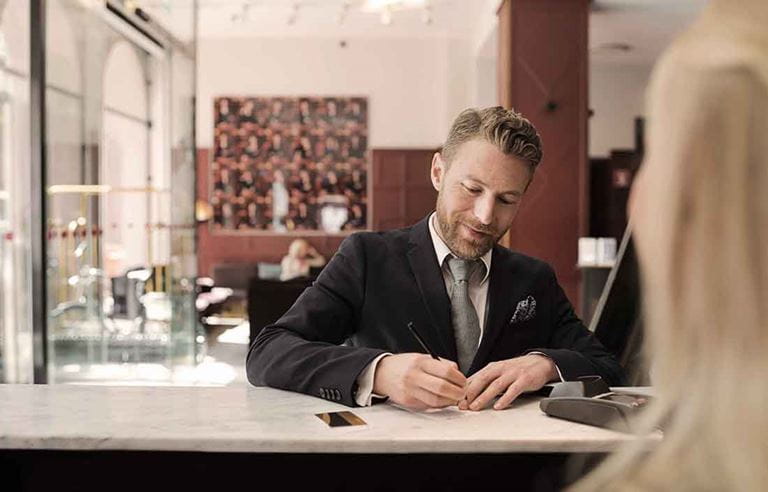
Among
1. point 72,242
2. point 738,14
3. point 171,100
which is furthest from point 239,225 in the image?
point 738,14

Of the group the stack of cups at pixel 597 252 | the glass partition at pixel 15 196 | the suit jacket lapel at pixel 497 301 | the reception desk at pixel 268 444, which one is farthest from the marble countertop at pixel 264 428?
the stack of cups at pixel 597 252

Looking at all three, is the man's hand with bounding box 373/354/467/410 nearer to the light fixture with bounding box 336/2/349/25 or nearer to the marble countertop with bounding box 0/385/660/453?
the marble countertop with bounding box 0/385/660/453

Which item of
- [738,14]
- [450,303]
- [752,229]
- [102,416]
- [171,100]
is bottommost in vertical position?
[102,416]

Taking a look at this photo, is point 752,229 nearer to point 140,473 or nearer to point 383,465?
point 383,465

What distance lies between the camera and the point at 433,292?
2141 millimetres

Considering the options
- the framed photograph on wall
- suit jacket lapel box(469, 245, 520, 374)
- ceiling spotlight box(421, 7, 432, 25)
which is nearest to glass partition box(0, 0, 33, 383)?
suit jacket lapel box(469, 245, 520, 374)

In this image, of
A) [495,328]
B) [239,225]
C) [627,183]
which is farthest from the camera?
[239,225]

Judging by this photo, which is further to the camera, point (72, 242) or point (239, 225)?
point (239, 225)

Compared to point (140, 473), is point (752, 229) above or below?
above

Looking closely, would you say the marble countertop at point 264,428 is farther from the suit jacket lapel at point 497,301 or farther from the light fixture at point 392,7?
the light fixture at point 392,7

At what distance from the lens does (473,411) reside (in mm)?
1627

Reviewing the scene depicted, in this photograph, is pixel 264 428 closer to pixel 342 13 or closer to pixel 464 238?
pixel 464 238

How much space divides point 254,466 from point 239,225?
495 inches

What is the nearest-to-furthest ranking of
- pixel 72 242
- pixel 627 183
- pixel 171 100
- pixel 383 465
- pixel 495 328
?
pixel 383 465, pixel 495 328, pixel 72 242, pixel 171 100, pixel 627 183
